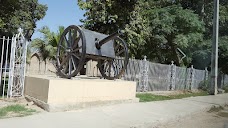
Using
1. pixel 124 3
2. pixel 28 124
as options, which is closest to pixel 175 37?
pixel 124 3

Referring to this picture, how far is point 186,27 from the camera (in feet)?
80.4

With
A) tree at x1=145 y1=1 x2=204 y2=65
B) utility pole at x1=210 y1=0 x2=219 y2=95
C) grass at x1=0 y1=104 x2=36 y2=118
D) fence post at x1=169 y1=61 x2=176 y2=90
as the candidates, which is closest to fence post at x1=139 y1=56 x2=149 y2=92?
fence post at x1=169 y1=61 x2=176 y2=90

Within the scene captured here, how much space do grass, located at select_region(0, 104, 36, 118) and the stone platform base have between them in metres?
0.57

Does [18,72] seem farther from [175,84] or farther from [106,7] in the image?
[175,84]

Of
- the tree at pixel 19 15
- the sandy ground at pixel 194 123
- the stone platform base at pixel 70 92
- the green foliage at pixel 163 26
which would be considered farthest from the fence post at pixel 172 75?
the sandy ground at pixel 194 123

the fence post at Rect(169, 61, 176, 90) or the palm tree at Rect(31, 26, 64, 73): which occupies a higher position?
the palm tree at Rect(31, 26, 64, 73)

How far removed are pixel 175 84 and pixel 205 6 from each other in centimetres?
1100

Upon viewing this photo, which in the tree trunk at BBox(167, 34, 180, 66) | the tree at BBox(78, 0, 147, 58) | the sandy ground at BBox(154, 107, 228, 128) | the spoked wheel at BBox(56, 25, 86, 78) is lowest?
the sandy ground at BBox(154, 107, 228, 128)

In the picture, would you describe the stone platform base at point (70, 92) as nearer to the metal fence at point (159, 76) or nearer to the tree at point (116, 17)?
the metal fence at point (159, 76)

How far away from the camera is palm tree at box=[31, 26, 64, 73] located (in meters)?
25.4

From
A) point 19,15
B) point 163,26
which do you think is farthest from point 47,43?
point 163,26

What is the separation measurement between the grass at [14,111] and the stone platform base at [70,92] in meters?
0.57

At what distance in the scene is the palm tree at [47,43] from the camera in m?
25.4

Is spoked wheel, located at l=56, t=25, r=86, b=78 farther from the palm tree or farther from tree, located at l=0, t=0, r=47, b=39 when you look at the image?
the palm tree
